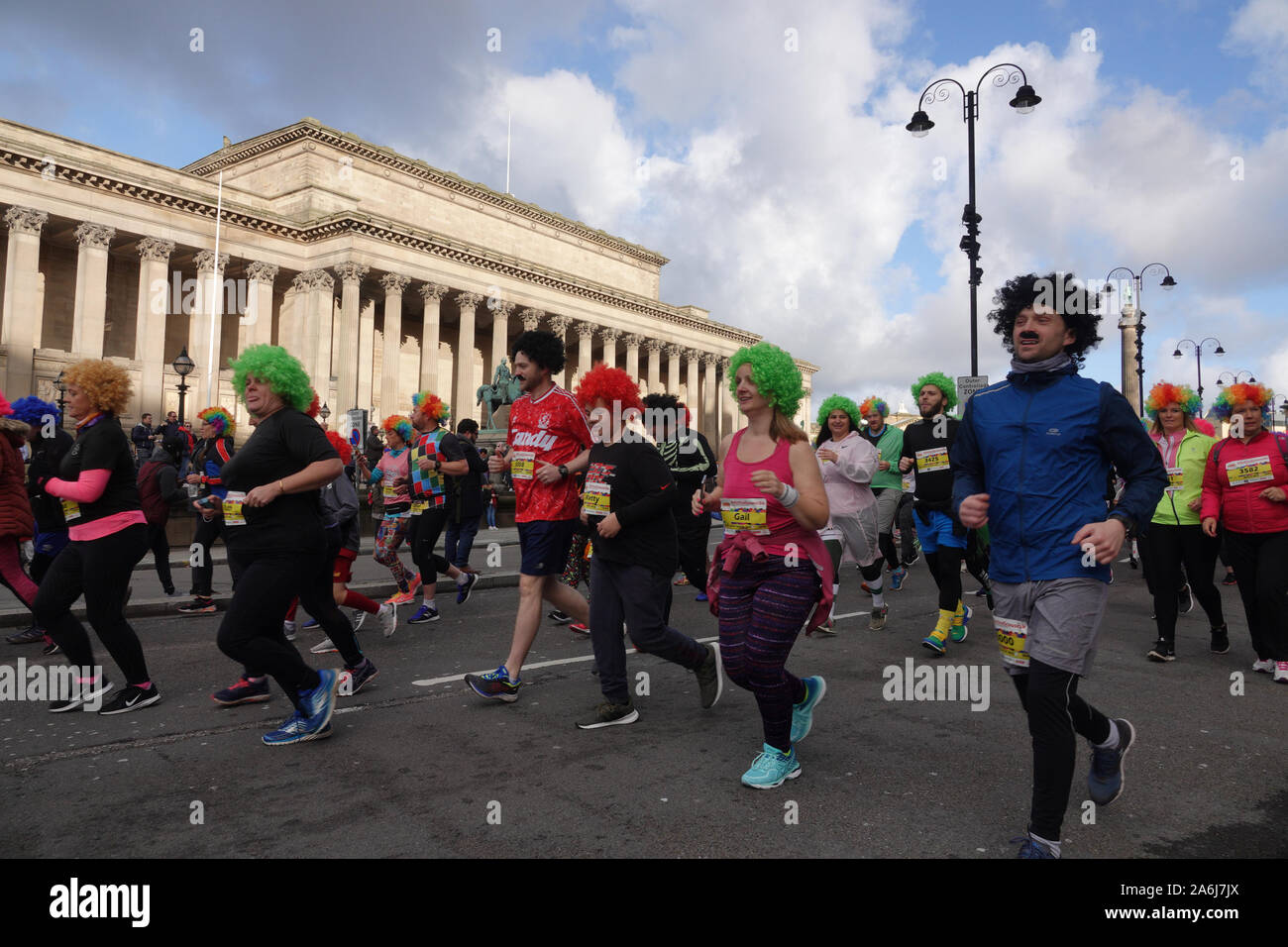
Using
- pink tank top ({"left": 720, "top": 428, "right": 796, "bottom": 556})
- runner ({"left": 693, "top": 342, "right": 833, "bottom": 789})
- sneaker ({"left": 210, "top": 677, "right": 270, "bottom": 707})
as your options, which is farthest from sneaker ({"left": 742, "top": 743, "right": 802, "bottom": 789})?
sneaker ({"left": 210, "top": 677, "right": 270, "bottom": 707})

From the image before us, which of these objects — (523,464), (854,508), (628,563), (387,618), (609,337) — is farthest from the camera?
(609,337)

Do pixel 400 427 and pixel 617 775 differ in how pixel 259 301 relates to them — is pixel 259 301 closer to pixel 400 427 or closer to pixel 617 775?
pixel 400 427

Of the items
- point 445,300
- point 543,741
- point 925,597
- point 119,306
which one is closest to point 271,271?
point 119,306

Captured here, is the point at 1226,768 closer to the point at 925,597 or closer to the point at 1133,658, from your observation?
the point at 1133,658

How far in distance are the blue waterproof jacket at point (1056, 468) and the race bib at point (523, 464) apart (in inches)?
115

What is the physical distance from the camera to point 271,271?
39438 mm

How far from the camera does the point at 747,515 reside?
12.3ft

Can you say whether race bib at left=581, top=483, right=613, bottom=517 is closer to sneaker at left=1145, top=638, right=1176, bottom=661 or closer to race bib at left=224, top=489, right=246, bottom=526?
race bib at left=224, top=489, right=246, bottom=526

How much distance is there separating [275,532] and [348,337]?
127ft

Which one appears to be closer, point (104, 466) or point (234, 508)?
point (234, 508)

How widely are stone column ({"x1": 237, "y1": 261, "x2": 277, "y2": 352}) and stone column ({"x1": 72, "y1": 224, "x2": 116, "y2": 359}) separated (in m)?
6.34

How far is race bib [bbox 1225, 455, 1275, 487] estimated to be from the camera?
6207mm

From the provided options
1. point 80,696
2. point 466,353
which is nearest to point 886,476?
point 80,696

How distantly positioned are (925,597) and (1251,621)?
4.06 m
